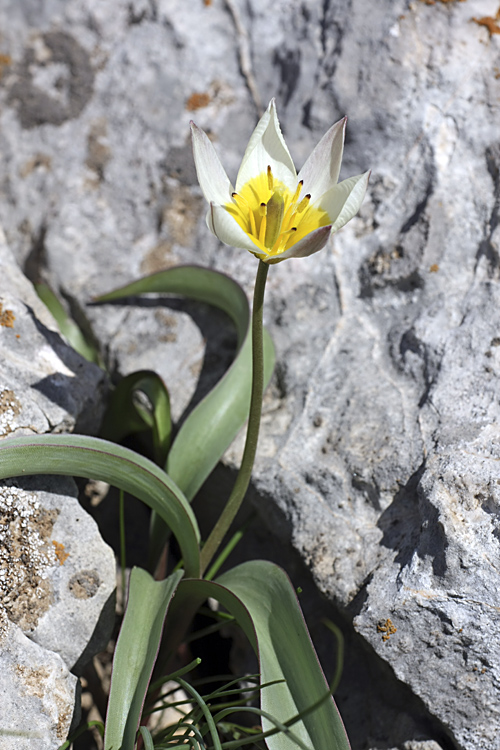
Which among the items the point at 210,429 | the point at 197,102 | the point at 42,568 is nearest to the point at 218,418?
the point at 210,429

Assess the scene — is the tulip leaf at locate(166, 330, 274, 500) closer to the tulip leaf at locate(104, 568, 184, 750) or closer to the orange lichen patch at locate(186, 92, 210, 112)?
the tulip leaf at locate(104, 568, 184, 750)

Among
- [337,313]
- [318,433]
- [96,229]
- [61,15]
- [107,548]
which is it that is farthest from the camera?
[61,15]

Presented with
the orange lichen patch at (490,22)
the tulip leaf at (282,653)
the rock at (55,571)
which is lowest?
the rock at (55,571)

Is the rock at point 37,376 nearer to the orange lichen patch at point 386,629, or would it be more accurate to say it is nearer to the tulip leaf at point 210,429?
the tulip leaf at point 210,429

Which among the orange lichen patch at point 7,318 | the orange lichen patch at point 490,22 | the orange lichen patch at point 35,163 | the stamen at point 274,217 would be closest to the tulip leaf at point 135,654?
the orange lichen patch at point 7,318

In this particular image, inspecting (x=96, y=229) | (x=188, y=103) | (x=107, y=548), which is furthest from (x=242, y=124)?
(x=107, y=548)

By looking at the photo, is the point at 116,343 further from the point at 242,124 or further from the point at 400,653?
the point at 400,653

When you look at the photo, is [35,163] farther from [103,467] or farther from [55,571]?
[55,571]
